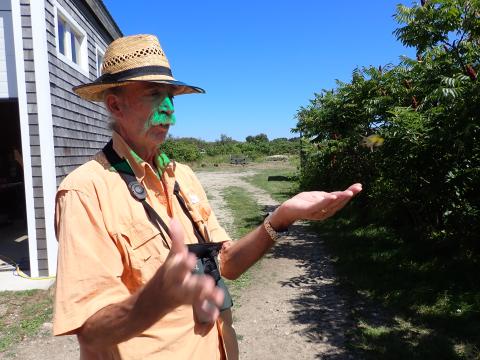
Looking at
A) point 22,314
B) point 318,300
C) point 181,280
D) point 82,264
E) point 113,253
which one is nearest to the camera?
point 181,280

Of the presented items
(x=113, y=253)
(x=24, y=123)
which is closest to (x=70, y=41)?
(x=24, y=123)

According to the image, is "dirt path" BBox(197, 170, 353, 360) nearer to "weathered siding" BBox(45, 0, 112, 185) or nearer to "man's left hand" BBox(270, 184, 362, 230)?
"man's left hand" BBox(270, 184, 362, 230)

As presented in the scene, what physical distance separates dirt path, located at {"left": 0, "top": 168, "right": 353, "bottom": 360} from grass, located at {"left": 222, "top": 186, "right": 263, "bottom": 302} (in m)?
0.17

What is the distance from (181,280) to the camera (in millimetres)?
972

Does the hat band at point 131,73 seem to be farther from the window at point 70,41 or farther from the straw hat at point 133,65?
the window at point 70,41

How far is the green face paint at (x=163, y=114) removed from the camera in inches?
67.9

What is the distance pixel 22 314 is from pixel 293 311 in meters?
3.43

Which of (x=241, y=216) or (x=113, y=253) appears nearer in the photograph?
(x=113, y=253)

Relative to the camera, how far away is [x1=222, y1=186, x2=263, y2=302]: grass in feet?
21.8

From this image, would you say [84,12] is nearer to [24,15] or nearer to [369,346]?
[24,15]

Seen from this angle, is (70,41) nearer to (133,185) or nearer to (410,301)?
(410,301)

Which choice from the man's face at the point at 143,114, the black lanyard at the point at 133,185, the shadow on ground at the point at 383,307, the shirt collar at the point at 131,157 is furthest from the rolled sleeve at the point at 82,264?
the shadow on ground at the point at 383,307

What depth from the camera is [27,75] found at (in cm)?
657

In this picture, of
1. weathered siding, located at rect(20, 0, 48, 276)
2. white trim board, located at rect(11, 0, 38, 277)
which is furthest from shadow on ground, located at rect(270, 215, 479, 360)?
white trim board, located at rect(11, 0, 38, 277)
